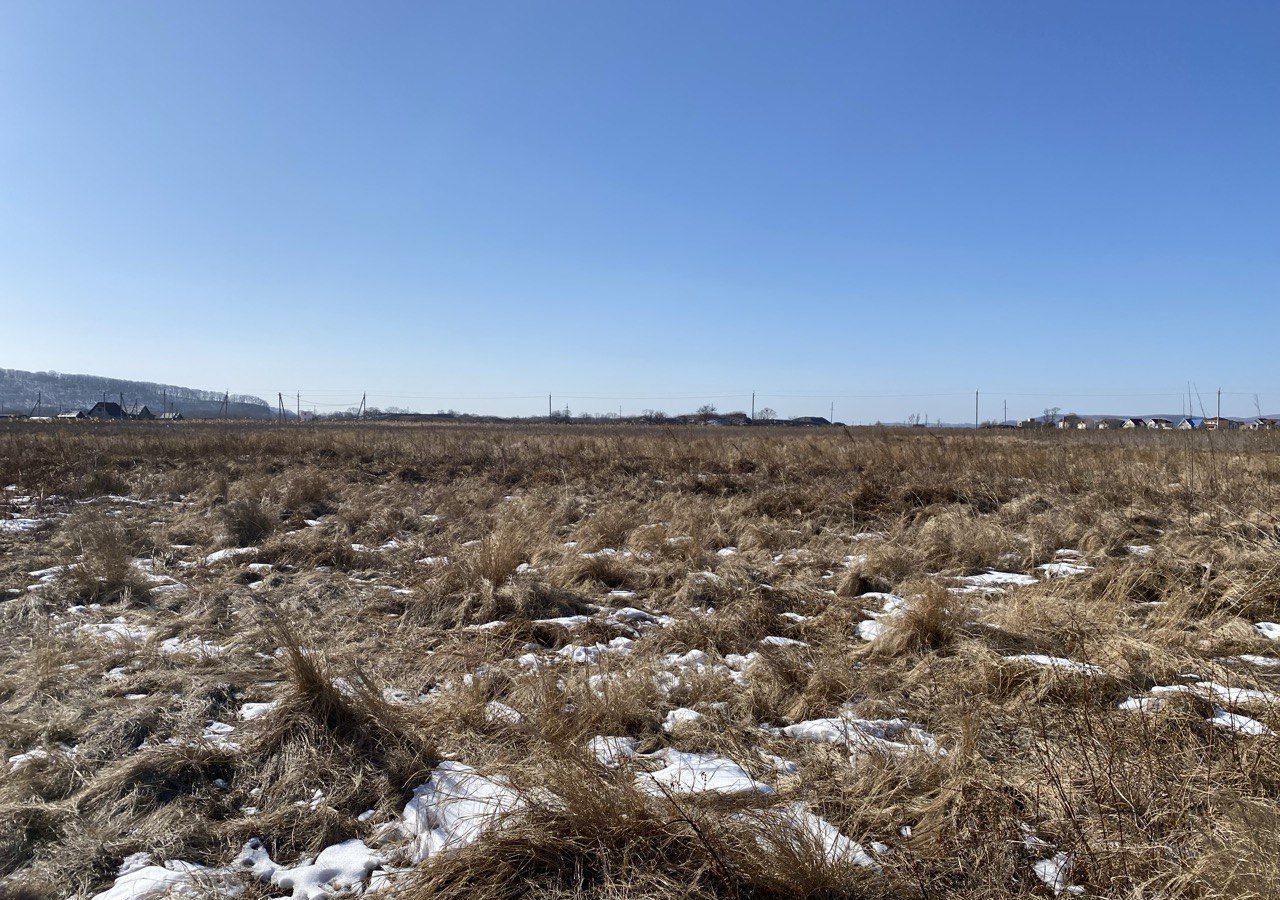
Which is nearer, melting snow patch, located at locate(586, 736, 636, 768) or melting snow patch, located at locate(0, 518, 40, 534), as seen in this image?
melting snow patch, located at locate(586, 736, 636, 768)

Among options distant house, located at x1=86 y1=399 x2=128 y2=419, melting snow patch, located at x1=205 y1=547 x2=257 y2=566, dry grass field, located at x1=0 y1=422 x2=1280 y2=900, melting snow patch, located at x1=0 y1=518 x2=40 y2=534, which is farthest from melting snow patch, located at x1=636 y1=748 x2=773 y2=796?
distant house, located at x1=86 y1=399 x2=128 y2=419

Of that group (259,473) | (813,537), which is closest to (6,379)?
(259,473)

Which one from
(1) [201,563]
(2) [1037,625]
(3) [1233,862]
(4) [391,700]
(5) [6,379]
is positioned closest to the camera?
(3) [1233,862]

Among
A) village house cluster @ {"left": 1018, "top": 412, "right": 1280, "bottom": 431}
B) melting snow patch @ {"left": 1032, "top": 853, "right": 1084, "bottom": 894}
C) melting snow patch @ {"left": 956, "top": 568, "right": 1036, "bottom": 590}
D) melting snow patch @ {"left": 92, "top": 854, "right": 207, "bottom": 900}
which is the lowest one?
melting snow patch @ {"left": 92, "top": 854, "right": 207, "bottom": 900}

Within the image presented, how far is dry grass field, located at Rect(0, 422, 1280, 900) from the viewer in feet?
6.48

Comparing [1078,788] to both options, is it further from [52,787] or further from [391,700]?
[52,787]

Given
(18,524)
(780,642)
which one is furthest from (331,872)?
(18,524)

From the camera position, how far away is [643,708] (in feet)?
10.1

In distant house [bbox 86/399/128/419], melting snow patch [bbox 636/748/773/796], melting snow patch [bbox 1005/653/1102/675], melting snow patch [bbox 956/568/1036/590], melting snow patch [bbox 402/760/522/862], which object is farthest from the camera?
distant house [bbox 86/399/128/419]

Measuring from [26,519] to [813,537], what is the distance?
9.68 m

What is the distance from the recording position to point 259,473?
1112cm

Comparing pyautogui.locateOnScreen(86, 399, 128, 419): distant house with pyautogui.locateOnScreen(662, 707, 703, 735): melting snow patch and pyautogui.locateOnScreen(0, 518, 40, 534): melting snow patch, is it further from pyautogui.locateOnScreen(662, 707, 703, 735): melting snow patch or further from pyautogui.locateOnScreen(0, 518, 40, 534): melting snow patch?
pyautogui.locateOnScreen(662, 707, 703, 735): melting snow patch

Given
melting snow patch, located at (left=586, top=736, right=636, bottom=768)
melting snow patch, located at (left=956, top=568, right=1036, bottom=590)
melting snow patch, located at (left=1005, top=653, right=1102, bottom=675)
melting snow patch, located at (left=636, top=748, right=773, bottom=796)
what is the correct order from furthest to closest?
melting snow patch, located at (left=956, top=568, right=1036, bottom=590)
melting snow patch, located at (left=1005, top=653, right=1102, bottom=675)
melting snow patch, located at (left=586, top=736, right=636, bottom=768)
melting snow patch, located at (left=636, top=748, right=773, bottom=796)

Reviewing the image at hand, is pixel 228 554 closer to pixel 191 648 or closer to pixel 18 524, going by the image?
pixel 191 648
